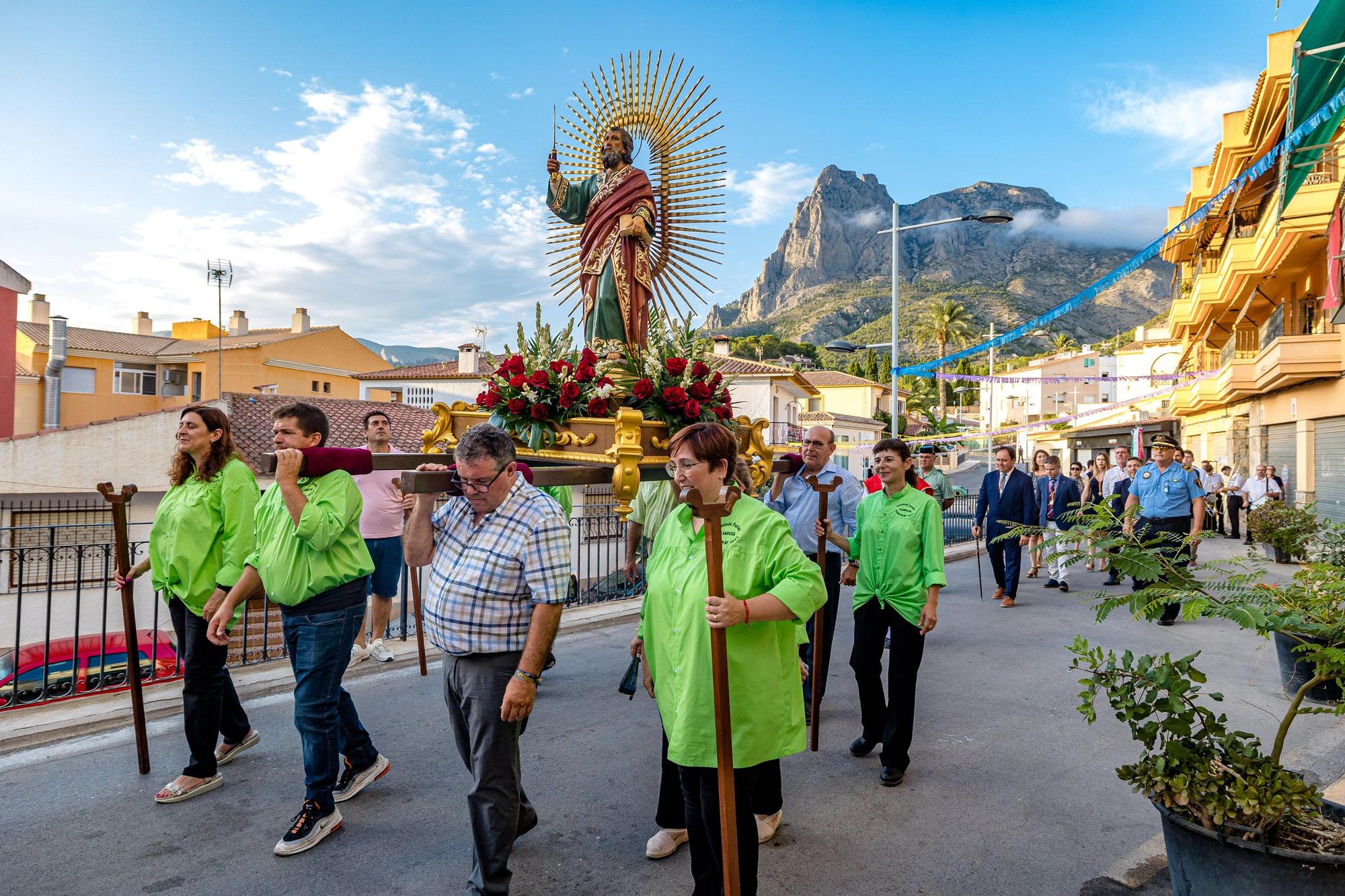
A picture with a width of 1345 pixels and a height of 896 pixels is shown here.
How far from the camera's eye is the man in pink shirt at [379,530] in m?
6.61

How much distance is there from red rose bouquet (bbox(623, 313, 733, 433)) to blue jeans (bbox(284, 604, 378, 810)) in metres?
2.27

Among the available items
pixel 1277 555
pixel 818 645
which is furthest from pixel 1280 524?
pixel 818 645

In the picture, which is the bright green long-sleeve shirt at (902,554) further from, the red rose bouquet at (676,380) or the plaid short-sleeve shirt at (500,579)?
the plaid short-sleeve shirt at (500,579)

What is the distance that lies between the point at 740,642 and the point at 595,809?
5.93ft

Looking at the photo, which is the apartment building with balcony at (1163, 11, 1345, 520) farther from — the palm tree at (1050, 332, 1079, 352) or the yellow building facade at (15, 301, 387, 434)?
the palm tree at (1050, 332, 1079, 352)

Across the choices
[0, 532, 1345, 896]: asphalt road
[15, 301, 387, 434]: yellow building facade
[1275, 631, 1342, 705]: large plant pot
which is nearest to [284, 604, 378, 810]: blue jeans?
[0, 532, 1345, 896]: asphalt road

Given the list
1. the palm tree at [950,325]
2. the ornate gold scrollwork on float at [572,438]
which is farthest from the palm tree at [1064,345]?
the ornate gold scrollwork on float at [572,438]

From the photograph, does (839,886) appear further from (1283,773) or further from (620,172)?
(620,172)

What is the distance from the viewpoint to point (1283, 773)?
8.65ft

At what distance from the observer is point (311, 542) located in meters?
3.52

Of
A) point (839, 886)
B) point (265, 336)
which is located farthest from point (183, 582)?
point (265, 336)

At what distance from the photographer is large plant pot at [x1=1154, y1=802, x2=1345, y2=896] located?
2.47 metres

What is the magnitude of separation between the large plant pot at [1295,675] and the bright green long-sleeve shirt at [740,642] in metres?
4.59

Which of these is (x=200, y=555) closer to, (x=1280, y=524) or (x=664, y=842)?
(x=664, y=842)
